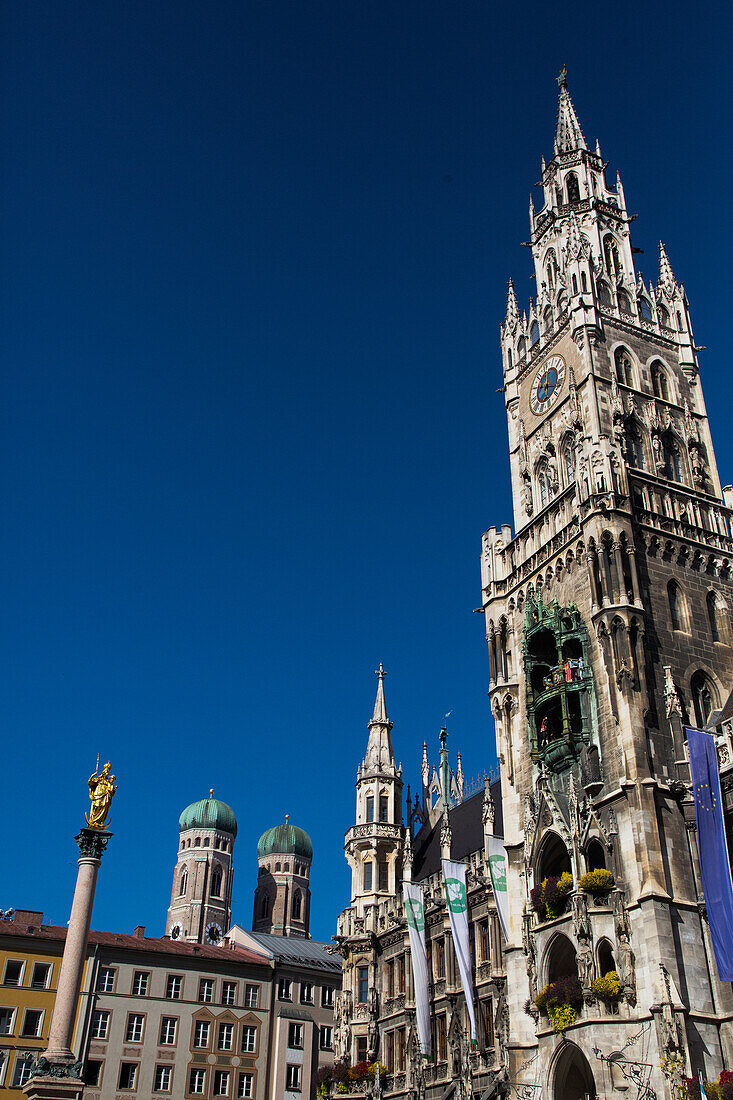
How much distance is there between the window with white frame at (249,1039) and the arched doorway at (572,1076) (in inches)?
1350

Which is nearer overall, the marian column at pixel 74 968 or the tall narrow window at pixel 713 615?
the marian column at pixel 74 968

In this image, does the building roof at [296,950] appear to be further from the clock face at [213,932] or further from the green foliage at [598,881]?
the clock face at [213,932]

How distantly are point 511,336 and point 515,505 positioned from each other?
41.0 feet

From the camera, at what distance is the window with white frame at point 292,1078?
6744 cm

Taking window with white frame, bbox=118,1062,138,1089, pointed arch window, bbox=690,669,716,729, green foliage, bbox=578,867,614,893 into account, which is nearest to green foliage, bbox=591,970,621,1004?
green foliage, bbox=578,867,614,893

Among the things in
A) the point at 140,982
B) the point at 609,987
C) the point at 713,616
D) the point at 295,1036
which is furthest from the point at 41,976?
the point at 713,616

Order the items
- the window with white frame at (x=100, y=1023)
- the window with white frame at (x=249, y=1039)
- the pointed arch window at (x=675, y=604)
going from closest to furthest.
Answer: the pointed arch window at (x=675, y=604) < the window with white frame at (x=100, y=1023) < the window with white frame at (x=249, y=1039)

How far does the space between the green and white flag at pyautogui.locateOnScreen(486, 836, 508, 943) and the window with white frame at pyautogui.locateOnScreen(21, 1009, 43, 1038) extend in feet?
103

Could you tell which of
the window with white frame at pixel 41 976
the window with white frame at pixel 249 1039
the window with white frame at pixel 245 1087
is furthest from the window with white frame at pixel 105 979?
the window with white frame at pixel 245 1087

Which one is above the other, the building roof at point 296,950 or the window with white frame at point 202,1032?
the building roof at point 296,950

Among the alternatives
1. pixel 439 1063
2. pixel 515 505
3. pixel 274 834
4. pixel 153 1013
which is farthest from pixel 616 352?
pixel 274 834

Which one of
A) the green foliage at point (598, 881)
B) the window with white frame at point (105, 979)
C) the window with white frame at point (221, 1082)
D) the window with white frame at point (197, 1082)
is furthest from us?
the window with white frame at point (221, 1082)

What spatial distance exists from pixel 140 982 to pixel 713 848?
146 feet

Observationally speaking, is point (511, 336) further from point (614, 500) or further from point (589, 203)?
point (614, 500)
